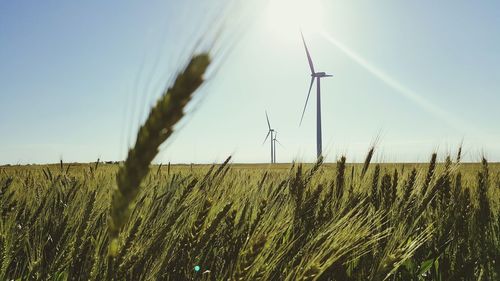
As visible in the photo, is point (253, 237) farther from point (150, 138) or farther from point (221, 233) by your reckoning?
point (221, 233)

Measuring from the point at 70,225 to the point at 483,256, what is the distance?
7.76 ft

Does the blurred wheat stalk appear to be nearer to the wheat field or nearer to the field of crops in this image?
the wheat field

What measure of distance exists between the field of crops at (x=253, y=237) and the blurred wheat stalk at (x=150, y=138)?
0.71ft

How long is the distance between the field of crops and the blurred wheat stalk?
0.71ft

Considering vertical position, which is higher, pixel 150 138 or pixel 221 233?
pixel 150 138

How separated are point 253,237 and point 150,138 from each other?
68 centimetres

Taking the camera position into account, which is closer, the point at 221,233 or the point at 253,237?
the point at 253,237

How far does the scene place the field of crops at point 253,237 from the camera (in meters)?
1.54

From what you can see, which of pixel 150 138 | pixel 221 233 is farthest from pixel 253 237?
pixel 221 233

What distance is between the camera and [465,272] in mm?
2188

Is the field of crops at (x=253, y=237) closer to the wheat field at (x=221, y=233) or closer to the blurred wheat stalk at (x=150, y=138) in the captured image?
the wheat field at (x=221, y=233)

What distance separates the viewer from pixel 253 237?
1.36 m

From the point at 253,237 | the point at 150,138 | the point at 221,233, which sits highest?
the point at 150,138

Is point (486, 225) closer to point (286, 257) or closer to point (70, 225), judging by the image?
point (286, 257)
